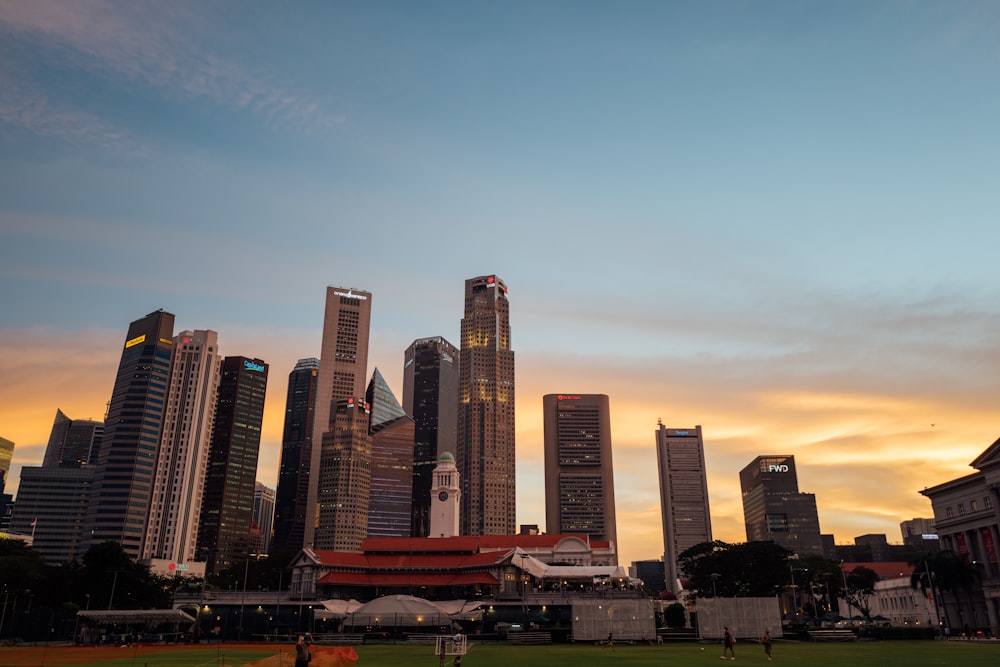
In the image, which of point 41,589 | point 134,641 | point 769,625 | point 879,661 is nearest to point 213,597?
point 41,589

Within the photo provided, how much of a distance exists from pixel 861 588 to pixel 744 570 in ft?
144

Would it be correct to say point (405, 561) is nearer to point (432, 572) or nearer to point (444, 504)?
point (432, 572)

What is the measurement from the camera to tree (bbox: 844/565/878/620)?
5406 inches

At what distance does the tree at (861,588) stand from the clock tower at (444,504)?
85.0 m

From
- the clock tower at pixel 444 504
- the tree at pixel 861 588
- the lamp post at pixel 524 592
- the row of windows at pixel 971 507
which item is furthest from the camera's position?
the clock tower at pixel 444 504

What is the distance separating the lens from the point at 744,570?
4592 inches

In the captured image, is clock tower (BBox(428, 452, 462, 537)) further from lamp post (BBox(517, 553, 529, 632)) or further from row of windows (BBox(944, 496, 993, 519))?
row of windows (BBox(944, 496, 993, 519))

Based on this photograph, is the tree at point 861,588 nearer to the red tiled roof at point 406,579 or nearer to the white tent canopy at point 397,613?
the red tiled roof at point 406,579

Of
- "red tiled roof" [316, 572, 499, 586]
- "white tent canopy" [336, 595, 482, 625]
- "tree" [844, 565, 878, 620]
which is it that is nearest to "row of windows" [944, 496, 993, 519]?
"tree" [844, 565, 878, 620]

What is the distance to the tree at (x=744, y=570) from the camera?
114m

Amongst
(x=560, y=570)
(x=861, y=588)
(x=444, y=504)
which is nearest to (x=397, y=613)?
(x=560, y=570)

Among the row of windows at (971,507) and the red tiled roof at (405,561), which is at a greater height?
the row of windows at (971,507)

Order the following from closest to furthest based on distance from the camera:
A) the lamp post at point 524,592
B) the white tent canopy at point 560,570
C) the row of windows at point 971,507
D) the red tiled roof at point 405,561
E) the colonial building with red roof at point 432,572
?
the lamp post at point 524,592 → the row of windows at point 971,507 → the colonial building with red roof at point 432,572 → the white tent canopy at point 560,570 → the red tiled roof at point 405,561

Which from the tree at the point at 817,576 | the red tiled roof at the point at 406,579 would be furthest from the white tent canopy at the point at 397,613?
the tree at the point at 817,576
